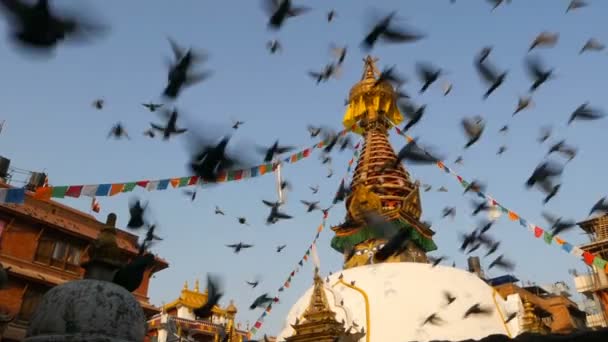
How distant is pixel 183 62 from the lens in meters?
7.72

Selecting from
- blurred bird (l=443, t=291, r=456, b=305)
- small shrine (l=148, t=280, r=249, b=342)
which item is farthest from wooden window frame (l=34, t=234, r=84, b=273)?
blurred bird (l=443, t=291, r=456, b=305)

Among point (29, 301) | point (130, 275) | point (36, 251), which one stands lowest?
point (130, 275)

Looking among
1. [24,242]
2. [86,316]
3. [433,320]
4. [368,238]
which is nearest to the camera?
[86,316]

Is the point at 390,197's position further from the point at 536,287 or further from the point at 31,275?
the point at 536,287

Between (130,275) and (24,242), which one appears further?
(24,242)

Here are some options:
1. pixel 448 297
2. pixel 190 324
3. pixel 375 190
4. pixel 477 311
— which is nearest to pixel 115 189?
pixel 448 297

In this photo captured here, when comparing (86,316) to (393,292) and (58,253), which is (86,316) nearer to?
(393,292)

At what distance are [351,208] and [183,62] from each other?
15196 mm

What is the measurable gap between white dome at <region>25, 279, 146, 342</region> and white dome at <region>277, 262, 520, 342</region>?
9947 mm

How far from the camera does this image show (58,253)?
19.2 m

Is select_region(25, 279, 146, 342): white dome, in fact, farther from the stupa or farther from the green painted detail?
the green painted detail

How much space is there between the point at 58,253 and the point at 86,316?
16.2 metres

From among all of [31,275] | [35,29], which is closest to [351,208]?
[31,275]

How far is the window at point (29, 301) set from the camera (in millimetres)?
16969
